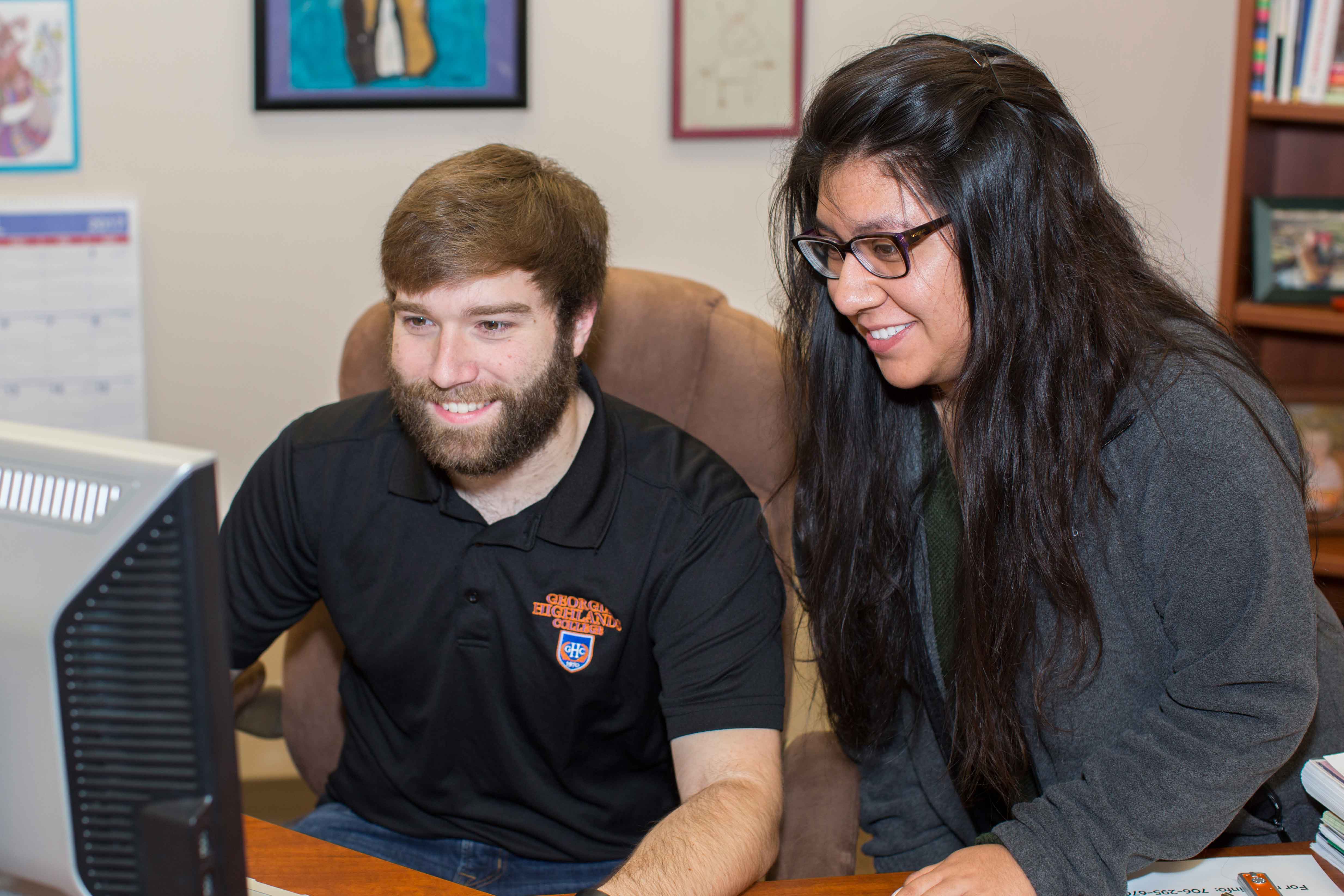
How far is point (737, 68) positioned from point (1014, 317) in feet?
3.79

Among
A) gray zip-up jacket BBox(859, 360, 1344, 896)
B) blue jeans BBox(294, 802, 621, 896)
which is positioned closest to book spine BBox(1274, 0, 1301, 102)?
gray zip-up jacket BBox(859, 360, 1344, 896)

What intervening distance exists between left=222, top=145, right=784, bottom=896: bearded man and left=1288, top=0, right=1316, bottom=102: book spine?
1411 millimetres

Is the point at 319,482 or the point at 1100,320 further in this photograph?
the point at 319,482

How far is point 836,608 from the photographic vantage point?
4.33 feet

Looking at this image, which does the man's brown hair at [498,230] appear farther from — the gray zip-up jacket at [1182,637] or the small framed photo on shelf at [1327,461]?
the small framed photo on shelf at [1327,461]

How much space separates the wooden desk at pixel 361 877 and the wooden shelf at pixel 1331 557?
1.15m

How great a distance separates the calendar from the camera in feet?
6.70

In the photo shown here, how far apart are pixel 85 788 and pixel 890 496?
0.89 meters

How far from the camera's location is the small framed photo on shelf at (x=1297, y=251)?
2164 mm

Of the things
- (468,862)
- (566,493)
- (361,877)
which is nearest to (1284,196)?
(566,493)

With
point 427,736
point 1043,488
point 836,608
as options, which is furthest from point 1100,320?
point 427,736

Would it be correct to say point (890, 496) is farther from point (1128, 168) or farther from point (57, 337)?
point (57, 337)

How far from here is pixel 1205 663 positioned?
3.36 feet

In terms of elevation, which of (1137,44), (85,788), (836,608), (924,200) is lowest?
(836,608)
